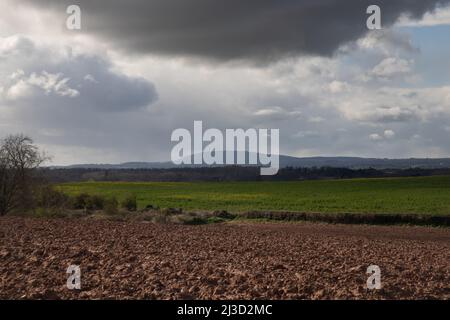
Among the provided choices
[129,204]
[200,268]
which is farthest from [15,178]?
[200,268]

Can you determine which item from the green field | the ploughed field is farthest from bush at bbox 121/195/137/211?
the ploughed field

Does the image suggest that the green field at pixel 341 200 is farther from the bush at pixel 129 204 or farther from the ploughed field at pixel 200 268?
the ploughed field at pixel 200 268

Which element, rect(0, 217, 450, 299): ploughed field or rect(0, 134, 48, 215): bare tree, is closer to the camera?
rect(0, 217, 450, 299): ploughed field

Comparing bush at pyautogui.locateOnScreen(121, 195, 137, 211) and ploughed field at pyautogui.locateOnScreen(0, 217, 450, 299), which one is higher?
ploughed field at pyautogui.locateOnScreen(0, 217, 450, 299)

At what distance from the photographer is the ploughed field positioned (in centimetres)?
1188

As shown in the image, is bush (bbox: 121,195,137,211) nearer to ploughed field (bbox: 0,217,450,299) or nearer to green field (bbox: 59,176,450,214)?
green field (bbox: 59,176,450,214)

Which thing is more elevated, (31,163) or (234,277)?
(31,163)

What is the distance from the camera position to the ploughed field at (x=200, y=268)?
11.9m

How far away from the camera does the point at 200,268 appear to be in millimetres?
14773
